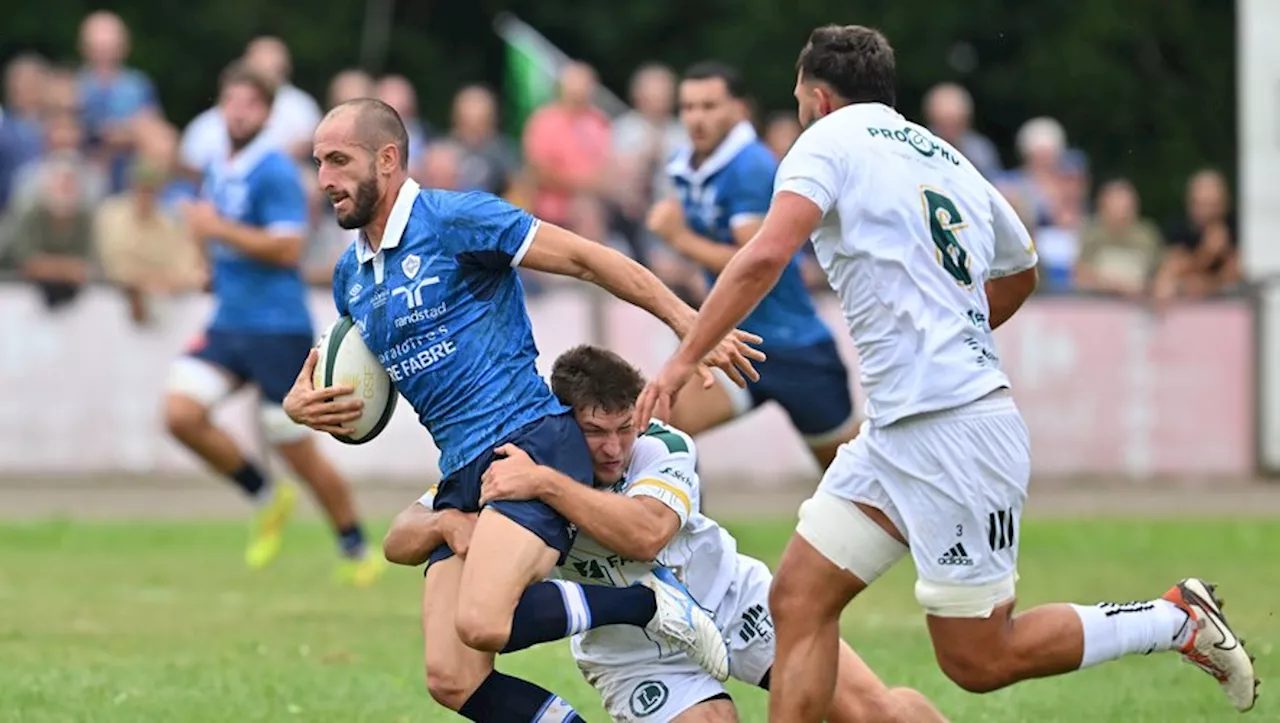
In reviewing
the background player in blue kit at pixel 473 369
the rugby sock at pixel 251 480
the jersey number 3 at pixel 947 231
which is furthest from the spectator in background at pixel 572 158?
the jersey number 3 at pixel 947 231

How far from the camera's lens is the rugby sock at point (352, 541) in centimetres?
1321

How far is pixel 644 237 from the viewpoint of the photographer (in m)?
18.8

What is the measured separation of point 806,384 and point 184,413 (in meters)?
3.74

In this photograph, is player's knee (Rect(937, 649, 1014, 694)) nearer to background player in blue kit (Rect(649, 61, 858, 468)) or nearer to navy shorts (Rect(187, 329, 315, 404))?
background player in blue kit (Rect(649, 61, 858, 468))

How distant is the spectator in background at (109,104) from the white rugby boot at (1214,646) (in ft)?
42.7

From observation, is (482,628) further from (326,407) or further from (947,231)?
(947,231)

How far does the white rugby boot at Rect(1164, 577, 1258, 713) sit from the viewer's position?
7371 mm

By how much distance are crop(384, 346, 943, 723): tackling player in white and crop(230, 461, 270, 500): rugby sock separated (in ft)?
20.0

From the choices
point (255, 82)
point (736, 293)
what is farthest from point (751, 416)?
point (736, 293)

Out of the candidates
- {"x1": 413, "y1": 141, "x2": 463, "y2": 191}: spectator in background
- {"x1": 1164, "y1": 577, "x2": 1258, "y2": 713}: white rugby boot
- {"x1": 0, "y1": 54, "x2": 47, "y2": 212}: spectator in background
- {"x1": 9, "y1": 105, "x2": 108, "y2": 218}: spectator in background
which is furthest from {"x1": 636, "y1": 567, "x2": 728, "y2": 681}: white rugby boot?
{"x1": 0, "y1": 54, "x2": 47, "y2": 212}: spectator in background

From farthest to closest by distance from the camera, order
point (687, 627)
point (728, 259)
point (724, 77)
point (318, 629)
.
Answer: point (724, 77)
point (728, 259)
point (318, 629)
point (687, 627)

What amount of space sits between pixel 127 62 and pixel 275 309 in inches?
510

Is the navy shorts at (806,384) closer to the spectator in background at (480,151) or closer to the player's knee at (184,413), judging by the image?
the player's knee at (184,413)

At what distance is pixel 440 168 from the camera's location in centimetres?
1812
